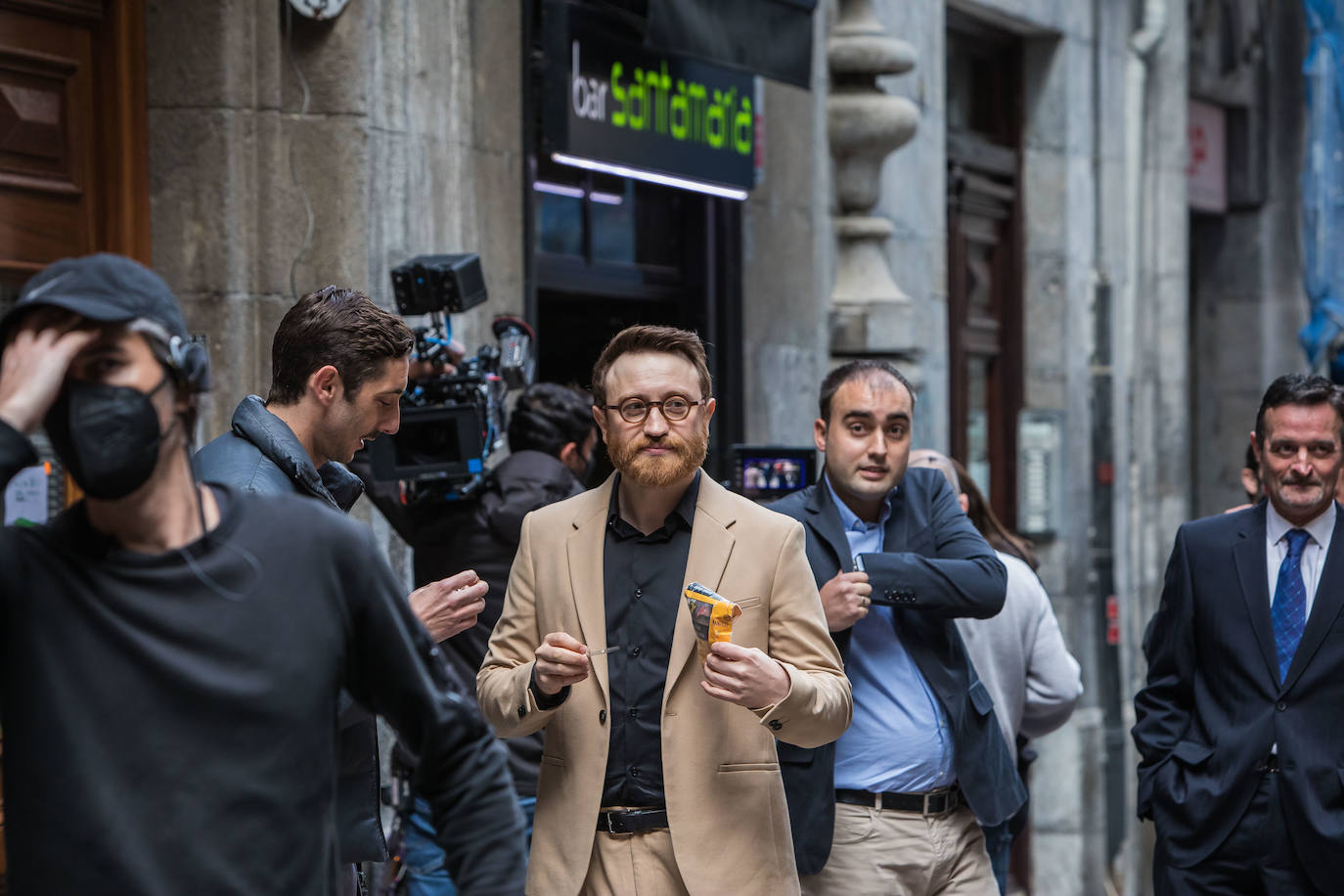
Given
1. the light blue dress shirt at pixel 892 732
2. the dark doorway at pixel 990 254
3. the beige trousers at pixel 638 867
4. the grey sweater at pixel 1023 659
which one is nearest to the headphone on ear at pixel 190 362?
the beige trousers at pixel 638 867

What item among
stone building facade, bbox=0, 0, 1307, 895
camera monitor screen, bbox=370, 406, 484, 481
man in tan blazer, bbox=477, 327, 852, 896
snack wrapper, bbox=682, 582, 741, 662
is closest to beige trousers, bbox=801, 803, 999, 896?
man in tan blazer, bbox=477, 327, 852, 896

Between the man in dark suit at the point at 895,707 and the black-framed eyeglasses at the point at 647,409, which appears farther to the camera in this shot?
the man in dark suit at the point at 895,707

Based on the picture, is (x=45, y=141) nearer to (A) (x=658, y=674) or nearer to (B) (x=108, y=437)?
(A) (x=658, y=674)

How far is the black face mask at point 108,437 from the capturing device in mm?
2168

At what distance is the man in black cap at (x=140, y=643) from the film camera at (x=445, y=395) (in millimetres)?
3219

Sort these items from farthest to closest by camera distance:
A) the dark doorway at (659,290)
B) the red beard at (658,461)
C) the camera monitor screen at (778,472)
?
the dark doorway at (659,290)
the camera monitor screen at (778,472)
the red beard at (658,461)

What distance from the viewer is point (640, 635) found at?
3.69 meters

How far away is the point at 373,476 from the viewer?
18.4 ft

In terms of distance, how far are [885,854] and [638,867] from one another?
3.65 ft

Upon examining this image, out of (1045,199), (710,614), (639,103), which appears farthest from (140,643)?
(1045,199)

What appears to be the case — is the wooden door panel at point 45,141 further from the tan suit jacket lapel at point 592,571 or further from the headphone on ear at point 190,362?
A: the headphone on ear at point 190,362

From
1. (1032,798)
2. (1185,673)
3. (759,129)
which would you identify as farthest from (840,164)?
(1185,673)

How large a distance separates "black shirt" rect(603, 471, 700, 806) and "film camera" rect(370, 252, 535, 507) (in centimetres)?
183

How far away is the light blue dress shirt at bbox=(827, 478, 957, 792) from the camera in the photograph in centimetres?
458
